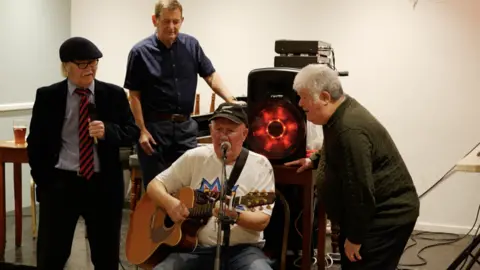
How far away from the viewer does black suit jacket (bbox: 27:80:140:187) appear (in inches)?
103

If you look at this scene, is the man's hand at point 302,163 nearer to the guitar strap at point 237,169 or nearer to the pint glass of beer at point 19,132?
the guitar strap at point 237,169

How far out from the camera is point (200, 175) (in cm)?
271

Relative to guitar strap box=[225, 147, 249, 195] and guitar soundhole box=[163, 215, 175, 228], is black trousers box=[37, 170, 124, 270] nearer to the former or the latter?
guitar soundhole box=[163, 215, 175, 228]

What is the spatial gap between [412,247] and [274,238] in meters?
1.50

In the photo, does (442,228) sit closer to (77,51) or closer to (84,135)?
(84,135)

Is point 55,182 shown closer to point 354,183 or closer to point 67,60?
point 67,60

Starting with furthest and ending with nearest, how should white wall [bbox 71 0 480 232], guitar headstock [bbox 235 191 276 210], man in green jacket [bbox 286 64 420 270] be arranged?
white wall [bbox 71 0 480 232] → guitar headstock [bbox 235 191 276 210] → man in green jacket [bbox 286 64 420 270]

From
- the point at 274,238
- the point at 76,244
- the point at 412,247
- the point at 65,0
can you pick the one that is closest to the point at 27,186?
the point at 76,244

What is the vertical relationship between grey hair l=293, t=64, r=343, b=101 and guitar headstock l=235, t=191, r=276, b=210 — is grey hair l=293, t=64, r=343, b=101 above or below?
above

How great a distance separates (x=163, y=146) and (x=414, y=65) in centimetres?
235

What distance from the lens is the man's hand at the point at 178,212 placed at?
2.57m

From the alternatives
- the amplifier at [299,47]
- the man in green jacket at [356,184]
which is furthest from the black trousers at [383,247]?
the amplifier at [299,47]

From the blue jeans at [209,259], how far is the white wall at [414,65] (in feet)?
8.23

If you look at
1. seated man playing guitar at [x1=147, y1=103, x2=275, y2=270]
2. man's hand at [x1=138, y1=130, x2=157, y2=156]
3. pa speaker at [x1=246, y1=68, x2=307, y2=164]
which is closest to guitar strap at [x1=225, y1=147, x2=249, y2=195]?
seated man playing guitar at [x1=147, y1=103, x2=275, y2=270]
